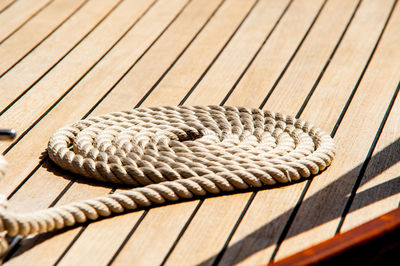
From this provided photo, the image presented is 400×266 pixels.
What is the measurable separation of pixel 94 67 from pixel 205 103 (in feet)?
A: 1.87

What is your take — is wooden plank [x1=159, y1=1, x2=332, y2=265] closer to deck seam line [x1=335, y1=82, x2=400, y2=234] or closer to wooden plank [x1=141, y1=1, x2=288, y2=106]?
deck seam line [x1=335, y1=82, x2=400, y2=234]

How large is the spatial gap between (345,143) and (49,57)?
134 centimetres

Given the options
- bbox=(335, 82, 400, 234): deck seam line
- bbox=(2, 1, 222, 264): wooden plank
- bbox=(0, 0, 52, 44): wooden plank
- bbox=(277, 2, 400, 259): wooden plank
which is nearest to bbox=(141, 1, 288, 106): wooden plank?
bbox=(2, 1, 222, 264): wooden plank

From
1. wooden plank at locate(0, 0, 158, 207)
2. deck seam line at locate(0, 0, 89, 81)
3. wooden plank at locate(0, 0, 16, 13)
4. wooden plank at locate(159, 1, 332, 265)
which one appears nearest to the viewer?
wooden plank at locate(159, 1, 332, 265)

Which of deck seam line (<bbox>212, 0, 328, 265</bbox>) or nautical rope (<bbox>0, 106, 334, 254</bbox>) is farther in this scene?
nautical rope (<bbox>0, 106, 334, 254</bbox>)

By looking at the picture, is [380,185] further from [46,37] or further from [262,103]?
[46,37]

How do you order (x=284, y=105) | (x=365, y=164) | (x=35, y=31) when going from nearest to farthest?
(x=365, y=164), (x=284, y=105), (x=35, y=31)

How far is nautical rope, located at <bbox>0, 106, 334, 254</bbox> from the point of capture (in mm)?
1636

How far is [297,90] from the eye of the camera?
229 centimetres

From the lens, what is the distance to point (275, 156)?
70.9 inches

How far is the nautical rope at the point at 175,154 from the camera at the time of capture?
64.4 inches

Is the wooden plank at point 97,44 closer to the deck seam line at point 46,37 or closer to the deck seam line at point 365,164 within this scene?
the deck seam line at point 46,37

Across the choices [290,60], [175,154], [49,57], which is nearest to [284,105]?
[290,60]

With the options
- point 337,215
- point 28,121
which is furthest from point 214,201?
point 28,121
